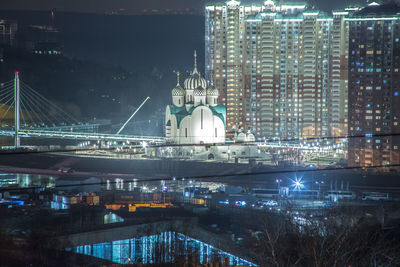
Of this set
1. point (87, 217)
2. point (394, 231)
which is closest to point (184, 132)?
point (87, 217)

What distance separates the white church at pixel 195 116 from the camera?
1517cm

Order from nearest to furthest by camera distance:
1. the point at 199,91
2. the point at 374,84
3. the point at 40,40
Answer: the point at 374,84 < the point at 199,91 < the point at 40,40

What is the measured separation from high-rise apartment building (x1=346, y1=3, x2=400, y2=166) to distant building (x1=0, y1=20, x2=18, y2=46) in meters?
15.5

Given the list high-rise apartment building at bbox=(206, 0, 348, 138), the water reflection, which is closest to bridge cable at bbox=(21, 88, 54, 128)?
high-rise apartment building at bbox=(206, 0, 348, 138)

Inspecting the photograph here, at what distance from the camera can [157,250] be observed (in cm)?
565

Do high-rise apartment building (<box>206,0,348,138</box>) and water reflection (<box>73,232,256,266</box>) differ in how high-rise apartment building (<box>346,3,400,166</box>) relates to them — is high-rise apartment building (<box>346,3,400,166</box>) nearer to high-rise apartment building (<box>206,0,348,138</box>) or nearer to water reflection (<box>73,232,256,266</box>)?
high-rise apartment building (<box>206,0,348,138</box>)

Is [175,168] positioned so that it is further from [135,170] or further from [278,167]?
[278,167]

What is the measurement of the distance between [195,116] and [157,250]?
9.60 m

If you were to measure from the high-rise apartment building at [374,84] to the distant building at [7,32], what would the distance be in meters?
15.5

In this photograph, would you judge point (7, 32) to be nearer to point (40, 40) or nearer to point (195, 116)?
point (40, 40)

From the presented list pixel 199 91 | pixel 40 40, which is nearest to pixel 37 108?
pixel 40 40

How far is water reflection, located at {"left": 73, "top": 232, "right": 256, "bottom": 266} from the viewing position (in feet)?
18.0

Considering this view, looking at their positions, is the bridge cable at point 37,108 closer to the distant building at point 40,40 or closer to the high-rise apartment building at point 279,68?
the distant building at point 40,40

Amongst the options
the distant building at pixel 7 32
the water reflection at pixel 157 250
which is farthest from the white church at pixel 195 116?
the distant building at pixel 7 32
